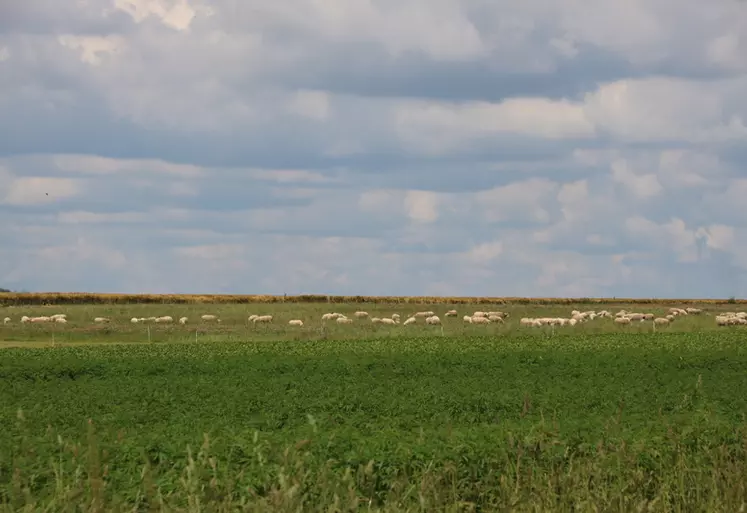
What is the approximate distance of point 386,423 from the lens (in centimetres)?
1950

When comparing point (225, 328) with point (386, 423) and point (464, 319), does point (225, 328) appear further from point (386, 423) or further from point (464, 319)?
point (386, 423)

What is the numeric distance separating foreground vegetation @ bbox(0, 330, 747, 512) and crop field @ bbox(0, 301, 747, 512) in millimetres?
69

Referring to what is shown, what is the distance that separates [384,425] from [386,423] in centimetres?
68

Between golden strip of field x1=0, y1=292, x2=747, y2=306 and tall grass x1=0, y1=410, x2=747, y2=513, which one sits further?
golden strip of field x1=0, y1=292, x2=747, y2=306

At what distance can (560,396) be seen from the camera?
81.9 ft

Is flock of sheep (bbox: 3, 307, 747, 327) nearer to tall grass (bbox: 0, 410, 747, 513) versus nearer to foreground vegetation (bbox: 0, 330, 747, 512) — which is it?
foreground vegetation (bbox: 0, 330, 747, 512)

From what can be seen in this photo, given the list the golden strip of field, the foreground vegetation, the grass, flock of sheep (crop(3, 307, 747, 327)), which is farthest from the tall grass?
the golden strip of field

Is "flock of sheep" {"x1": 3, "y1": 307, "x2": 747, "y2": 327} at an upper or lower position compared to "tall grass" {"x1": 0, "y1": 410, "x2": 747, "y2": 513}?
upper

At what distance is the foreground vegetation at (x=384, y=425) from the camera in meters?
10.2

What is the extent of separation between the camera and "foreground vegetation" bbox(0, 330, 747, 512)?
10.2 m

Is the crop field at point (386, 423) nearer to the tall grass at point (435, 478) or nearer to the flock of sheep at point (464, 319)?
the tall grass at point (435, 478)

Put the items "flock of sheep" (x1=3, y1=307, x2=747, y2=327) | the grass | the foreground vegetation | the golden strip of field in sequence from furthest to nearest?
the golden strip of field → "flock of sheep" (x1=3, y1=307, x2=747, y2=327) → the grass → the foreground vegetation

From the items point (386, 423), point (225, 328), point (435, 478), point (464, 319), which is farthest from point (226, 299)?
point (435, 478)

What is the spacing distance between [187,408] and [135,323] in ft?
156
